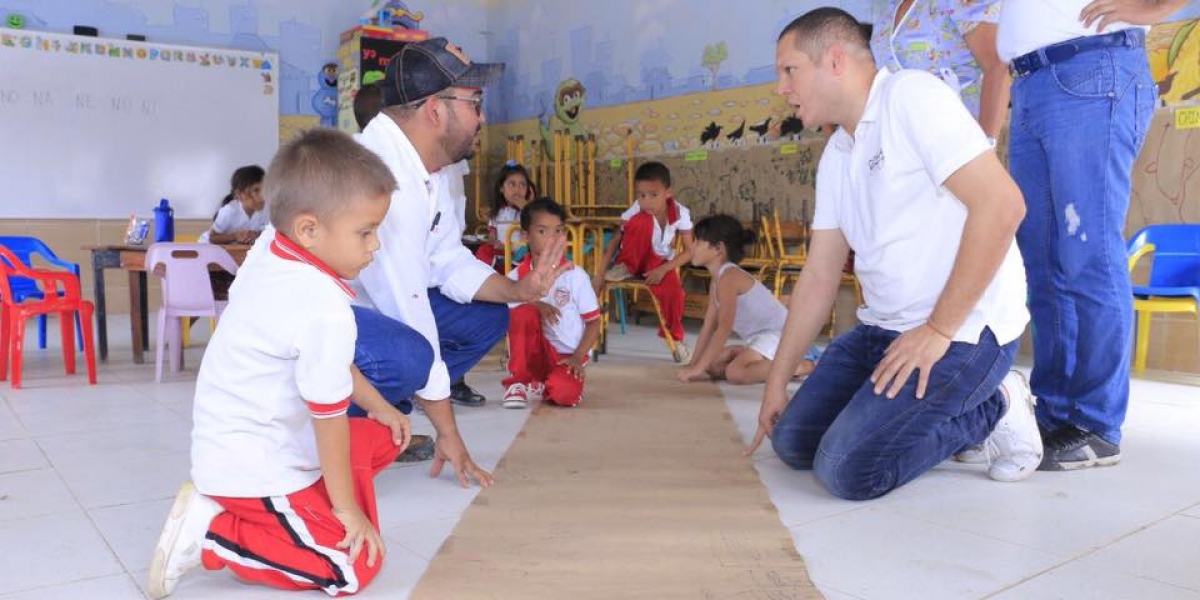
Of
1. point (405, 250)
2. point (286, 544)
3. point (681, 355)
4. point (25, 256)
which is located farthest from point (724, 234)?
point (25, 256)

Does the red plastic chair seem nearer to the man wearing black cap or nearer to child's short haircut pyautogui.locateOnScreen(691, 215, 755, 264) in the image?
the man wearing black cap

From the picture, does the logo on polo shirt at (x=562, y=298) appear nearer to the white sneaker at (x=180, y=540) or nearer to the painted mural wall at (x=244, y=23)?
the white sneaker at (x=180, y=540)

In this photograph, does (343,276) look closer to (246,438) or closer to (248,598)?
(246,438)

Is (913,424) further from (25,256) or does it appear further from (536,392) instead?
(25,256)

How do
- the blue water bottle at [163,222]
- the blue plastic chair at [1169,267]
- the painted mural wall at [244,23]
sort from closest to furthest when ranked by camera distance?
the blue plastic chair at [1169,267] < the blue water bottle at [163,222] < the painted mural wall at [244,23]

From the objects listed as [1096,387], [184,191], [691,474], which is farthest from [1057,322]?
[184,191]

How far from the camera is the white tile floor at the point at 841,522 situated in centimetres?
149

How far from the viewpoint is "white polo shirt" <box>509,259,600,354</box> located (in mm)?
3311

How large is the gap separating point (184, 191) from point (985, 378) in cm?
650

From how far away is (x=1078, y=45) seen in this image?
84.4 inches

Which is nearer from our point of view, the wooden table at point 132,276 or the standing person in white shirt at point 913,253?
the standing person in white shirt at point 913,253

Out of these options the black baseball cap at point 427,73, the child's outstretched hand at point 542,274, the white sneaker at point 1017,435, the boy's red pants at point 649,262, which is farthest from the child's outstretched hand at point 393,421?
the boy's red pants at point 649,262

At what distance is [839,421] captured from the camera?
198cm

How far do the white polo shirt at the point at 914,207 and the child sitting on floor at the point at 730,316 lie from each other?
1611 millimetres
